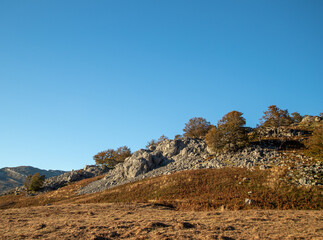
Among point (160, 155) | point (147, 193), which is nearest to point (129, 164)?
point (160, 155)

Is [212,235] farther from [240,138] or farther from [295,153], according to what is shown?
[240,138]

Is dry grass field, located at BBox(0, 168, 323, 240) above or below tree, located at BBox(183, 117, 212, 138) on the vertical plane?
below

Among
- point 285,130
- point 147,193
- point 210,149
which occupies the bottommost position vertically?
point 147,193

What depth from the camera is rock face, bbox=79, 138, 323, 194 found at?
39875 mm

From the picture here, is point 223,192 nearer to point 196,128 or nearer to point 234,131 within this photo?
point 234,131

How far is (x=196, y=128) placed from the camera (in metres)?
82.1

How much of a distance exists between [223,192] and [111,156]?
72730 mm

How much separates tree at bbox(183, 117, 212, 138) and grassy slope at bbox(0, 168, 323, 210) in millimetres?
38853

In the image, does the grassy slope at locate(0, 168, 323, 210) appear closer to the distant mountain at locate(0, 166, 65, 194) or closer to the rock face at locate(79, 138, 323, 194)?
the rock face at locate(79, 138, 323, 194)

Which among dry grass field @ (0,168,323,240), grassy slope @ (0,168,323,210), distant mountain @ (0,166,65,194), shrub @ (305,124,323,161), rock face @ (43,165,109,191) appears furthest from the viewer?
distant mountain @ (0,166,65,194)

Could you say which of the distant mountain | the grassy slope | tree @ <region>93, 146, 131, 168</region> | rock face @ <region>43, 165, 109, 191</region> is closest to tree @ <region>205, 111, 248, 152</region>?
the grassy slope

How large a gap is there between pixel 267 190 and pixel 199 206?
1024 centimetres

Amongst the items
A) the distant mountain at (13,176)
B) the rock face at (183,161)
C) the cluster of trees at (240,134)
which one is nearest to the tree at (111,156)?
the rock face at (183,161)

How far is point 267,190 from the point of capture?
88.4 feet
